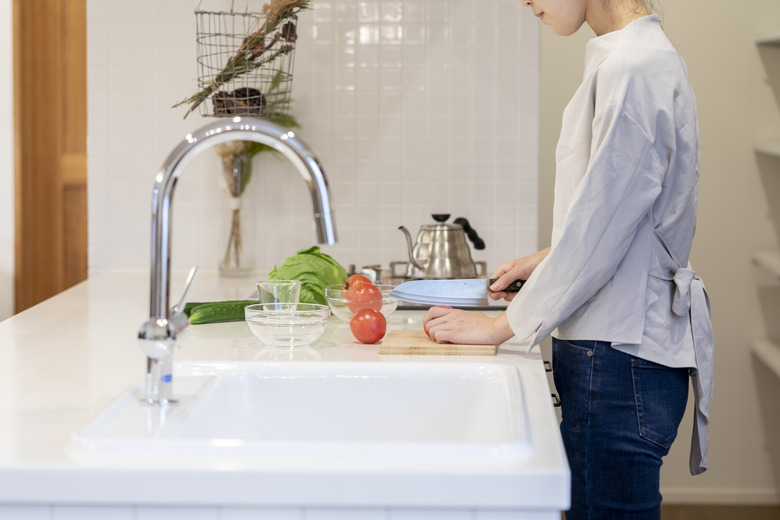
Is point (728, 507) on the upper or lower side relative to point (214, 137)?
lower

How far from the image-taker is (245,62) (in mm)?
2234

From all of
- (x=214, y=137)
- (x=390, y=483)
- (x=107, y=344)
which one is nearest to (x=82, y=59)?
(x=107, y=344)

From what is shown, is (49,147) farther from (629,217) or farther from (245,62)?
(629,217)

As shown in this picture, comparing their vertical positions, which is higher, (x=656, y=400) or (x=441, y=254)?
(x=441, y=254)

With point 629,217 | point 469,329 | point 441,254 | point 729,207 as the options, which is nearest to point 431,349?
point 469,329

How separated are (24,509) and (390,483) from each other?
37 cm

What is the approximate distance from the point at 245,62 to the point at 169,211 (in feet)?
4.20

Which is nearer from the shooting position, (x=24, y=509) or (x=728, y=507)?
(x=24, y=509)

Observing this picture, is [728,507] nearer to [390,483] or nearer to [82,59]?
[390,483]

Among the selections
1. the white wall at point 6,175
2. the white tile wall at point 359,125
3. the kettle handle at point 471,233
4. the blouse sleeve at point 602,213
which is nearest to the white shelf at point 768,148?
the white tile wall at point 359,125

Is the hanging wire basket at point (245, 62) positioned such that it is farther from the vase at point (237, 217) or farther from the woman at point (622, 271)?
the woman at point (622, 271)

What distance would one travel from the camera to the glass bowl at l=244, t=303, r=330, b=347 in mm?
1521

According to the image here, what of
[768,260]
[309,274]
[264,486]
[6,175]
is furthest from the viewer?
[6,175]

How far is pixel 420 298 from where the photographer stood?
5.67 feet
